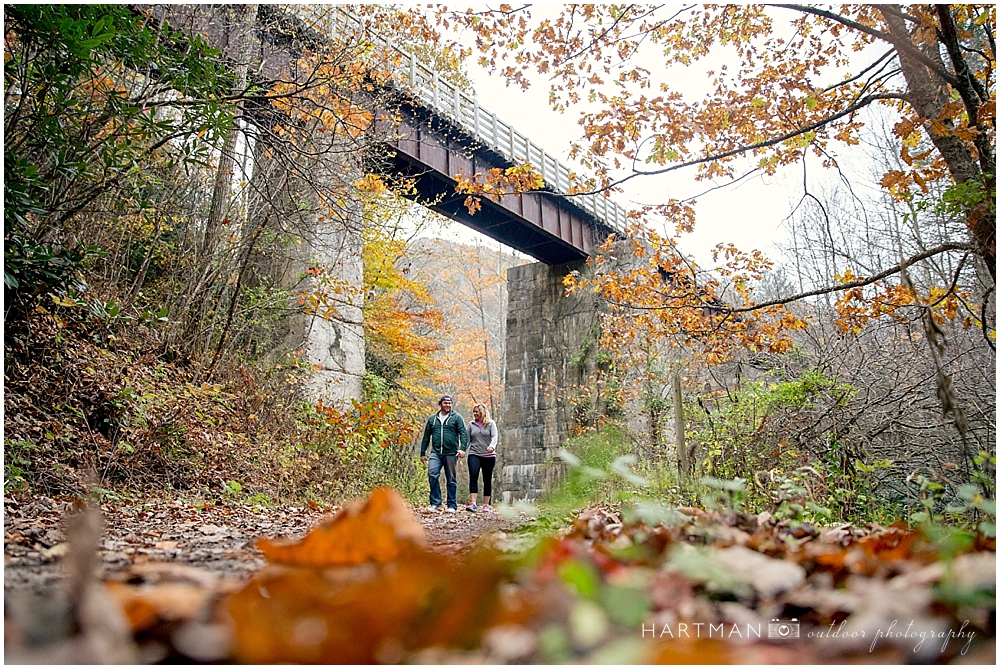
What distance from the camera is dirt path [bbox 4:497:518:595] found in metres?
1.98

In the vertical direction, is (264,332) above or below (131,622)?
above

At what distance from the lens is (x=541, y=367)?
21.8m

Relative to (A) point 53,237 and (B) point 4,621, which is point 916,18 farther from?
(A) point 53,237

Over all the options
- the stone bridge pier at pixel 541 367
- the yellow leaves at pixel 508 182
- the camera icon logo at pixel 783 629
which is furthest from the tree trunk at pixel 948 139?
the stone bridge pier at pixel 541 367

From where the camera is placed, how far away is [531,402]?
70.5 ft

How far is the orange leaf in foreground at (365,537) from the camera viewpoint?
1276mm

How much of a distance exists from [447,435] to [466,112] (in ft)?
32.2

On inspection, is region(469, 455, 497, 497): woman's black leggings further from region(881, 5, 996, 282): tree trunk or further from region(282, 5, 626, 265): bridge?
region(881, 5, 996, 282): tree trunk

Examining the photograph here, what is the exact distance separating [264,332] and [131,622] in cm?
1258

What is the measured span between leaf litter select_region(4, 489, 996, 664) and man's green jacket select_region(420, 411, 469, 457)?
7996mm

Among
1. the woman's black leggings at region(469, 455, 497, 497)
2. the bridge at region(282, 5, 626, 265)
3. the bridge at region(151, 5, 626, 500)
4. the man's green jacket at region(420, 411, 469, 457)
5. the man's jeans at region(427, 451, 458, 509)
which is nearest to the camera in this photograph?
the man's jeans at region(427, 451, 458, 509)

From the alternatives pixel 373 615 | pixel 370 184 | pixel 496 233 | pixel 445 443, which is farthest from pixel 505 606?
pixel 496 233

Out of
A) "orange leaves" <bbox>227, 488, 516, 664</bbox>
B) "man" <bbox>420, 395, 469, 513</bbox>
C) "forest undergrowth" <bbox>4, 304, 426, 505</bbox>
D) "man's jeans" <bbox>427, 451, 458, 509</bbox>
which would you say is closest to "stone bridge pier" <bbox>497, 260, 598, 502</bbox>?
"forest undergrowth" <bbox>4, 304, 426, 505</bbox>

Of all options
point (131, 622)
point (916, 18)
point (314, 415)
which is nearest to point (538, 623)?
point (131, 622)
